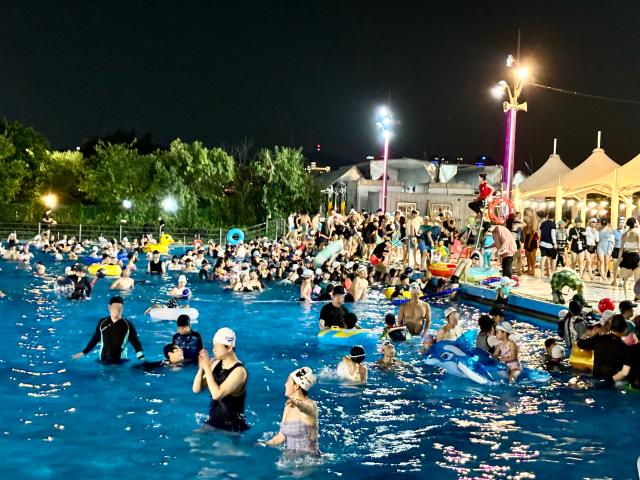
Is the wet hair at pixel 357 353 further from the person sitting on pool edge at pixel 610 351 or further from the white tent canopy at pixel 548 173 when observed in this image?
the white tent canopy at pixel 548 173

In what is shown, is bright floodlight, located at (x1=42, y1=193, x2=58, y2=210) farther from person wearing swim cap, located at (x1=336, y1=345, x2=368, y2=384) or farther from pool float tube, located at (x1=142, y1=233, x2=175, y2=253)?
person wearing swim cap, located at (x1=336, y1=345, x2=368, y2=384)

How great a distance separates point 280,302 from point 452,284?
15.4ft

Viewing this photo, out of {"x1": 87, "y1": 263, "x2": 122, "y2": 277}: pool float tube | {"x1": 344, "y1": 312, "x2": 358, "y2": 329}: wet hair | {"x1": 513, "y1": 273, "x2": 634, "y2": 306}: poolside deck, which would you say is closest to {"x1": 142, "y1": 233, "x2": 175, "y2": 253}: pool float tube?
{"x1": 87, "y1": 263, "x2": 122, "y2": 277}: pool float tube

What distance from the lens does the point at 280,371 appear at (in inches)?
478

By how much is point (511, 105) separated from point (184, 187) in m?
29.5

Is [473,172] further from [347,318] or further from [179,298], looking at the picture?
[347,318]

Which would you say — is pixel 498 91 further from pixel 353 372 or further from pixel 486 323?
pixel 353 372

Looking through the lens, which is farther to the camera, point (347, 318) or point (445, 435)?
point (347, 318)

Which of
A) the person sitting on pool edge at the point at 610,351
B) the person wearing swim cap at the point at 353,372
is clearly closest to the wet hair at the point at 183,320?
the person wearing swim cap at the point at 353,372

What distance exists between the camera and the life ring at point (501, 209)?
19.8 m

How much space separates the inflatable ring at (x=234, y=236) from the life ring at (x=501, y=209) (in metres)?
19.4

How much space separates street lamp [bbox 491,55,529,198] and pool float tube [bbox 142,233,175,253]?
64.9 feet

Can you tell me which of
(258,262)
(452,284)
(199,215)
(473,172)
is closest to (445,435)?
(452,284)

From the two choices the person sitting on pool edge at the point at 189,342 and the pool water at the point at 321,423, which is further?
the person sitting on pool edge at the point at 189,342
